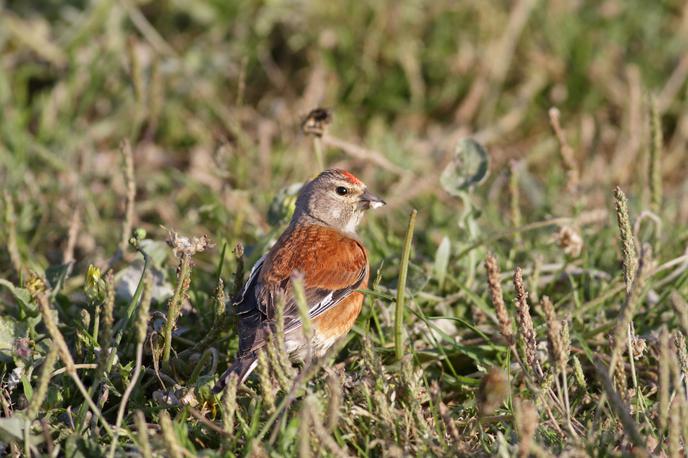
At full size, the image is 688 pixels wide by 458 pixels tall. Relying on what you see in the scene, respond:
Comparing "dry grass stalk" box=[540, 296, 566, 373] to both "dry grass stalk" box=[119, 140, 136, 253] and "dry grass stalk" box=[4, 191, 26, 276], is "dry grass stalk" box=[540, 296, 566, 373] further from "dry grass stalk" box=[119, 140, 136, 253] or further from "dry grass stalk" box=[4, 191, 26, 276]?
"dry grass stalk" box=[4, 191, 26, 276]

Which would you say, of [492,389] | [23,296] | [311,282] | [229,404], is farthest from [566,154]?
[23,296]

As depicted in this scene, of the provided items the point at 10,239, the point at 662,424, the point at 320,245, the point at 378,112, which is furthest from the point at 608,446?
the point at 378,112

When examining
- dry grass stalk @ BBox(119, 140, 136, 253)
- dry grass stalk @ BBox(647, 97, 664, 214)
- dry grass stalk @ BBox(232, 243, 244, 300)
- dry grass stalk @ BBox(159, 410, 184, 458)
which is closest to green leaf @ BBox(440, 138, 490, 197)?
dry grass stalk @ BBox(647, 97, 664, 214)

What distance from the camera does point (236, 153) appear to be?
5.43 m

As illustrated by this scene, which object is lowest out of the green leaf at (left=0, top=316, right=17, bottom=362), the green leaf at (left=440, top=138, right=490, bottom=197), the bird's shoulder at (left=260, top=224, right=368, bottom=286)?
the green leaf at (left=0, top=316, right=17, bottom=362)

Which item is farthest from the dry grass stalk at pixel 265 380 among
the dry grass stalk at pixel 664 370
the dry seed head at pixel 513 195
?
the dry seed head at pixel 513 195

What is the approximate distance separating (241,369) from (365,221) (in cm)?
187

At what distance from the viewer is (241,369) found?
348 cm

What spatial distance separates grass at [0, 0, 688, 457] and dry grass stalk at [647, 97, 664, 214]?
0.01m

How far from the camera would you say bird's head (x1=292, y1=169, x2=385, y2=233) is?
4.64 meters

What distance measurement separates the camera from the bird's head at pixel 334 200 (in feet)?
15.2

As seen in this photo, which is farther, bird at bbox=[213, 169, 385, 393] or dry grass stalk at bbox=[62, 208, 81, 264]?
dry grass stalk at bbox=[62, 208, 81, 264]

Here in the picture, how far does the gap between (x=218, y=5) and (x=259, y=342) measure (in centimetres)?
400

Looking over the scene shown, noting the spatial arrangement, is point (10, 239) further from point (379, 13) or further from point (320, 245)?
point (379, 13)
